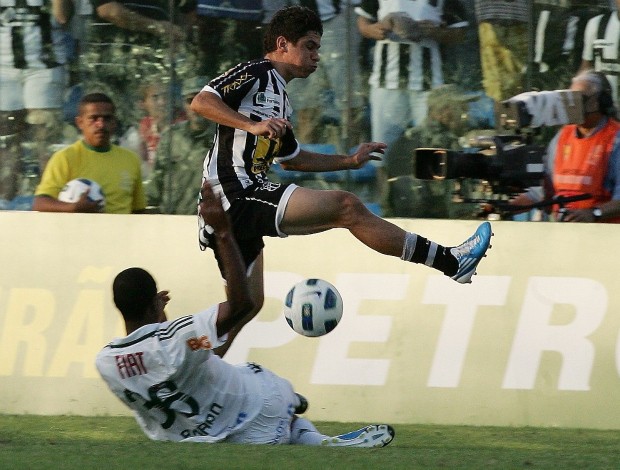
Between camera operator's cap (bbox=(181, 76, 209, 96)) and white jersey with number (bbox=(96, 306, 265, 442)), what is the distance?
3387mm

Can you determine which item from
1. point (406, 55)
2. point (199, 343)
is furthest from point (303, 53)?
point (406, 55)

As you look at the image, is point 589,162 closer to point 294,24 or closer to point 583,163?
point 583,163

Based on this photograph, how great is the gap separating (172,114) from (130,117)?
30 cm

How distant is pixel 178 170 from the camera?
9.41m

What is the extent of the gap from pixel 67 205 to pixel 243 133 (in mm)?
2175

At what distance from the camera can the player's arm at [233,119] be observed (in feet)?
22.1

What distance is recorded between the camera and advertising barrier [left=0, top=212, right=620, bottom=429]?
847 cm

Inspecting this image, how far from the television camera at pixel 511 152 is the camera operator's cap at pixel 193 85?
163 cm

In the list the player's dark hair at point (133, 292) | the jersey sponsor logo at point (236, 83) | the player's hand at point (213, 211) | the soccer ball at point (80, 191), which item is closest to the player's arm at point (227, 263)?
the player's hand at point (213, 211)

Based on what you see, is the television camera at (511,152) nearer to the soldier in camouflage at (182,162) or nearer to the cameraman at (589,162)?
the cameraman at (589,162)

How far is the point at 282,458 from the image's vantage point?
576 centimetres

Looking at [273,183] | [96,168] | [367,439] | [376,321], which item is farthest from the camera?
[96,168]

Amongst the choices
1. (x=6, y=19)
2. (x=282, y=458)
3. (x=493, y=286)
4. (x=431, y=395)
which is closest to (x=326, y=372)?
(x=431, y=395)

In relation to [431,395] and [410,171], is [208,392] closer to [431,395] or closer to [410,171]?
[431,395]
